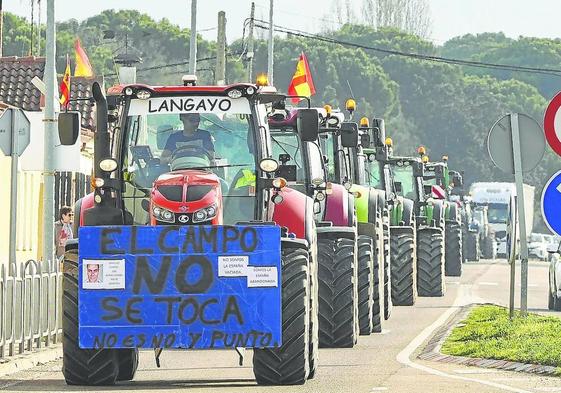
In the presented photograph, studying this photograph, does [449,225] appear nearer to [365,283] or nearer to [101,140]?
[365,283]

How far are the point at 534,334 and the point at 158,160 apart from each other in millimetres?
6601

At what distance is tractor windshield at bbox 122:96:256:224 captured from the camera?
17219mm

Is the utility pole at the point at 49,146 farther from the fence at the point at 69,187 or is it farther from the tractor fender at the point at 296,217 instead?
the fence at the point at 69,187

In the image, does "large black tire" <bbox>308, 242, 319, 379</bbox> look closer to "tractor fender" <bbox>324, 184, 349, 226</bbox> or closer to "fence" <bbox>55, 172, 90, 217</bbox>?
"tractor fender" <bbox>324, 184, 349, 226</bbox>

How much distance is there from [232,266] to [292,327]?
0.77m

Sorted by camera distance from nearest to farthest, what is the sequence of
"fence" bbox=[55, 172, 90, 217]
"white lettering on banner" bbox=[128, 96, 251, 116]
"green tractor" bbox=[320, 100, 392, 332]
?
"white lettering on banner" bbox=[128, 96, 251, 116]
"green tractor" bbox=[320, 100, 392, 332]
"fence" bbox=[55, 172, 90, 217]

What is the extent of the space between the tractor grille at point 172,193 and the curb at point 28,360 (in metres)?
2.93

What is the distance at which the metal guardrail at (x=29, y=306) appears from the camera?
2000cm

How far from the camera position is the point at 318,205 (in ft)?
74.1

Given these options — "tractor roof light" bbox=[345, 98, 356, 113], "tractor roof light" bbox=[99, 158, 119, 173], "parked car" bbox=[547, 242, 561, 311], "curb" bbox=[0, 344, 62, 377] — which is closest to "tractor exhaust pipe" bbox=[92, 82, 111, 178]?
"tractor roof light" bbox=[99, 158, 119, 173]

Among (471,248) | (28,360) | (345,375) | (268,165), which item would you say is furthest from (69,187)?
(268,165)

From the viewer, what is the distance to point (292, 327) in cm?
1645

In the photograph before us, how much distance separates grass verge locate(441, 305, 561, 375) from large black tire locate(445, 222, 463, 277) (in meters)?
18.2

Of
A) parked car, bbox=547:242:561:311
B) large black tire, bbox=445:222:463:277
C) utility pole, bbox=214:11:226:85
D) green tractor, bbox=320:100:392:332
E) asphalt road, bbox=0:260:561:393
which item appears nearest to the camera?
→ asphalt road, bbox=0:260:561:393
